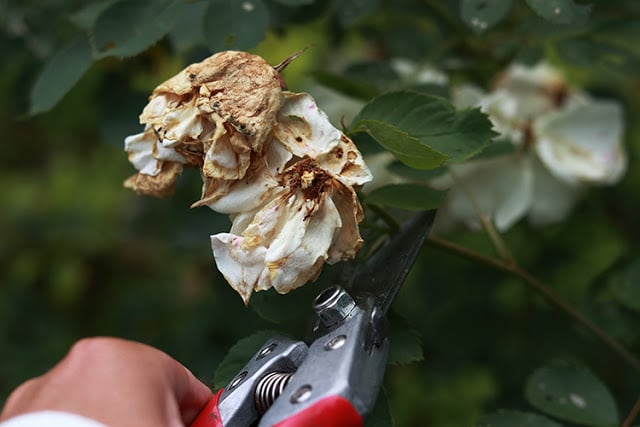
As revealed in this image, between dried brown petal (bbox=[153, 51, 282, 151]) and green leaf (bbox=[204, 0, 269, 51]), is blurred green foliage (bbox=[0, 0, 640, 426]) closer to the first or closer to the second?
green leaf (bbox=[204, 0, 269, 51])

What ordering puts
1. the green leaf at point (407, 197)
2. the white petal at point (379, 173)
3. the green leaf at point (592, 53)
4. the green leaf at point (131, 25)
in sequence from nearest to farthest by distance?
the green leaf at point (407, 197)
the green leaf at point (131, 25)
the white petal at point (379, 173)
the green leaf at point (592, 53)

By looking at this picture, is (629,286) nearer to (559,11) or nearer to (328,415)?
(559,11)

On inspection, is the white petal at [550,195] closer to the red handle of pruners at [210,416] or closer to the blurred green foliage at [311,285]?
the blurred green foliage at [311,285]

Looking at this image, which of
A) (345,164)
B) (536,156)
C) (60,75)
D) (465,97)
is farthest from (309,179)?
(536,156)

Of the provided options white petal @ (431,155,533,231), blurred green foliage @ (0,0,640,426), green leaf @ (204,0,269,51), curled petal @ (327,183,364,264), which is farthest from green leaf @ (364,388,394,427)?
white petal @ (431,155,533,231)

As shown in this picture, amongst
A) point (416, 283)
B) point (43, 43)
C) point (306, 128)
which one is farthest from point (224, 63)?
point (416, 283)

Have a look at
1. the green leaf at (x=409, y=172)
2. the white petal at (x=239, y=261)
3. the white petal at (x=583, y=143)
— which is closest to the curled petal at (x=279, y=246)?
the white petal at (x=239, y=261)

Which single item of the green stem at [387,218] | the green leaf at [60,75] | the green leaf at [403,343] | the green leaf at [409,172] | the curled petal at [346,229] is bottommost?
the green leaf at [403,343]
